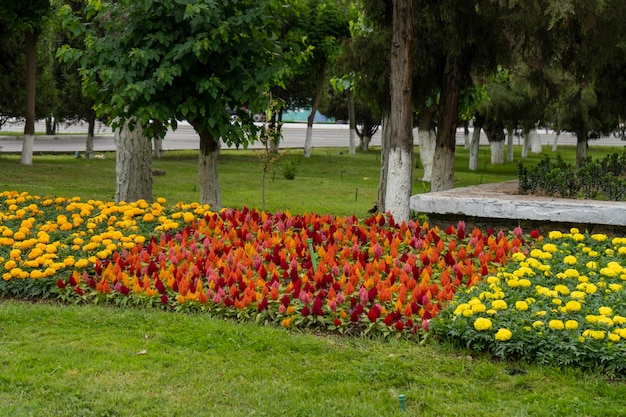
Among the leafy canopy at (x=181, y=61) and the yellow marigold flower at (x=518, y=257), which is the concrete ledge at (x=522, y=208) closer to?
the yellow marigold flower at (x=518, y=257)

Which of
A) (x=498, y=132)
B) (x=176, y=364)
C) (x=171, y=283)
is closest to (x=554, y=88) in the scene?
(x=171, y=283)

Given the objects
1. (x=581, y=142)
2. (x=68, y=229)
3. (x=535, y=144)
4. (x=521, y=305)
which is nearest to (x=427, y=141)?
(x=581, y=142)

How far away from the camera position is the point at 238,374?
4.84 m

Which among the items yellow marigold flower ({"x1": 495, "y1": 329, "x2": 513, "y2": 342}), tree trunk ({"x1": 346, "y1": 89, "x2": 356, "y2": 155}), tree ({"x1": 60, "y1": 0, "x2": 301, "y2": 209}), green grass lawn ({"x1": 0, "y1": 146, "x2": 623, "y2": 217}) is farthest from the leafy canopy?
tree trunk ({"x1": 346, "y1": 89, "x2": 356, "y2": 155})

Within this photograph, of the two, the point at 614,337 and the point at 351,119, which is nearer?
the point at 614,337

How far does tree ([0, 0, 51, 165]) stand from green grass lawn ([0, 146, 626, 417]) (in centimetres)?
1150

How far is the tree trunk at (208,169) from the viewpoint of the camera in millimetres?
9188

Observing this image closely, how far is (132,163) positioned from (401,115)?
3.76 meters

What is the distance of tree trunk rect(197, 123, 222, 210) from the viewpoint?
9188 millimetres

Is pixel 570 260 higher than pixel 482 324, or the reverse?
pixel 570 260

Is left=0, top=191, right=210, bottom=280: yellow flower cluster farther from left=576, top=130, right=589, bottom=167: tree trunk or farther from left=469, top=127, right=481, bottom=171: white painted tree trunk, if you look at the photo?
left=469, top=127, right=481, bottom=171: white painted tree trunk

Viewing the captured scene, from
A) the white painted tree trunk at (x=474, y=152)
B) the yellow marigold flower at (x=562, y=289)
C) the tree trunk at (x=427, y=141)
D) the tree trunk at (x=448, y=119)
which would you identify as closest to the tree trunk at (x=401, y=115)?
the tree trunk at (x=448, y=119)

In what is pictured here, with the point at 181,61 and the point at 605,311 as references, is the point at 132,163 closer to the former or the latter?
the point at 181,61

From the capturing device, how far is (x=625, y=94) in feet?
53.1
